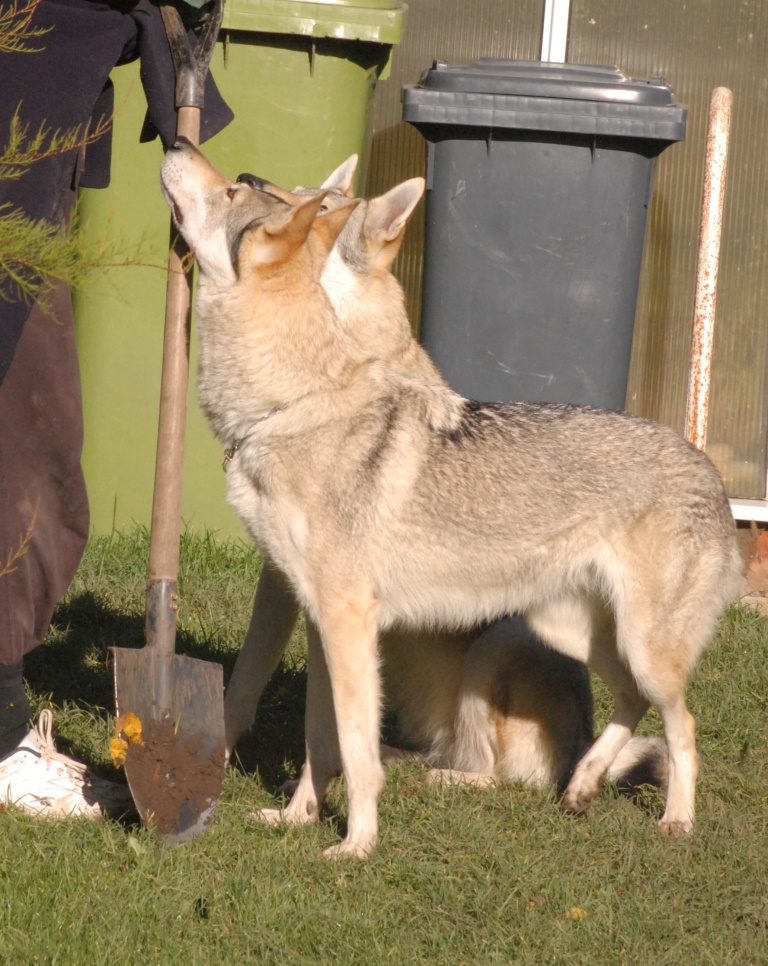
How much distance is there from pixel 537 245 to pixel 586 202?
283 mm

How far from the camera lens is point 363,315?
397 cm

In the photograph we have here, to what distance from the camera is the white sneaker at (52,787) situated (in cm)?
356

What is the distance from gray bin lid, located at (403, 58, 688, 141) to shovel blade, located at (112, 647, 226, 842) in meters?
2.77

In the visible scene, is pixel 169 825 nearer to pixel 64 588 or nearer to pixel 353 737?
pixel 353 737

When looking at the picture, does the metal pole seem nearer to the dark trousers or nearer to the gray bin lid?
the gray bin lid

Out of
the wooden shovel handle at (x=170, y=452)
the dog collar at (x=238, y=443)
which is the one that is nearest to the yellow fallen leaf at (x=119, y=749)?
the wooden shovel handle at (x=170, y=452)

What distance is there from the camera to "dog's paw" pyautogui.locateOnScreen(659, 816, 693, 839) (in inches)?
142

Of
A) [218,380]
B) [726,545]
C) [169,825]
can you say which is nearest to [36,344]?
[218,380]

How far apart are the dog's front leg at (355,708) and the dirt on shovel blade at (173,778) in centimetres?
39

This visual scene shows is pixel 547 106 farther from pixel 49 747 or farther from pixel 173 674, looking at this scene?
pixel 49 747

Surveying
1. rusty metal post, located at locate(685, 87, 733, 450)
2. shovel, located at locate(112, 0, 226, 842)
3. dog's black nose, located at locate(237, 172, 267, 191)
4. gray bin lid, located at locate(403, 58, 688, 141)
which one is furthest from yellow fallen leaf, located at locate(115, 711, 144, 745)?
rusty metal post, located at locate(685, 87, 733, 450)

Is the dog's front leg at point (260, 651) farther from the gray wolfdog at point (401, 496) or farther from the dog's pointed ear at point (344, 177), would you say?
the dog's pointed ear at point (344, 177)

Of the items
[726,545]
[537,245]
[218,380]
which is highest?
[537,245]

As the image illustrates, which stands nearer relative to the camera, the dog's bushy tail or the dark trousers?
the dark trousers
